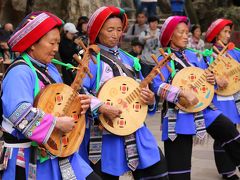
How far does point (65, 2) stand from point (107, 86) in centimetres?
965

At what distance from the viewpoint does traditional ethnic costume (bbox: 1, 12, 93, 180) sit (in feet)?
11.0

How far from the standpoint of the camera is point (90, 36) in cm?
457

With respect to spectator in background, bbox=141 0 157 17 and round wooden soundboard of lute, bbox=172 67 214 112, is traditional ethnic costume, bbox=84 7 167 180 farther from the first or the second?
spectator in background, bbox=141 0 157 17

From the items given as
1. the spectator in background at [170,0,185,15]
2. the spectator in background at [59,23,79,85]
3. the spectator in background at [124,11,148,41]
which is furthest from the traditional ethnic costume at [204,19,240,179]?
the spectator in background at [170,0,185,15]

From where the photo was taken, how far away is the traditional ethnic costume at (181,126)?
519 cm

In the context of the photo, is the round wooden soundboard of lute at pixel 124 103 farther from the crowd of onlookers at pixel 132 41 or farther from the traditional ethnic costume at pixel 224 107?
the crowd of onlookers at pixel 132 41

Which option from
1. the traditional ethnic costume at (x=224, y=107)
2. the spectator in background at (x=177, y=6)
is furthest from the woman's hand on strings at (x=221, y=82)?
the spectator in background at (x=177, y=6)

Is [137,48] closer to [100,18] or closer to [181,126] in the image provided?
[181,126]

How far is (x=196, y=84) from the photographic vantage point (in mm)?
5262

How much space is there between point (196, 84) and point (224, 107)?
0.90 metres

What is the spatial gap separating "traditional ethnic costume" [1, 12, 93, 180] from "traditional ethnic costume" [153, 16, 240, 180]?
168 centimetres

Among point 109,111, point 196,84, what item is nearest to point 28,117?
point 109,111

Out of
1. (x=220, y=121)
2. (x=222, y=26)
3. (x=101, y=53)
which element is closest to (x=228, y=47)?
(x=222, y=26)

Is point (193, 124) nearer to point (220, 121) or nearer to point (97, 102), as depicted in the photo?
point (220, 121)
